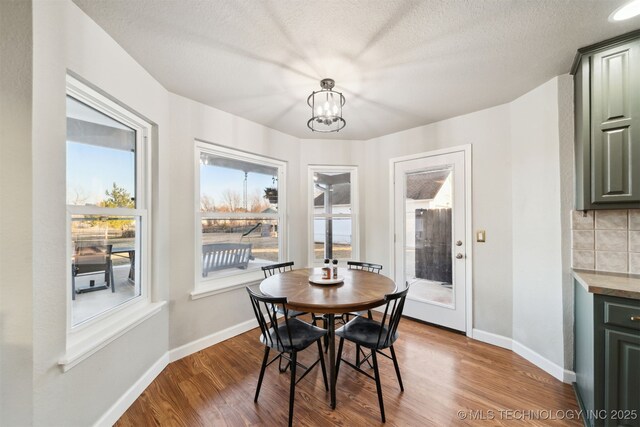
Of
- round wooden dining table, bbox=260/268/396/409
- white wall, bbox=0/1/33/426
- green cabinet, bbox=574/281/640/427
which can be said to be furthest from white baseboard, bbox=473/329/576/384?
white wall, bbox=0/1/33/426

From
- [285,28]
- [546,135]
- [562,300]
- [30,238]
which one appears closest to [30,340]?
[30,238]

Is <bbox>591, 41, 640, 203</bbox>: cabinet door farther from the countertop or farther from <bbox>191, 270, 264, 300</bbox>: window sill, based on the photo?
<bbox>191, 270, 264, 300</bbox>: window sill

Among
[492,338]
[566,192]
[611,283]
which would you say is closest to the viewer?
[611,283]

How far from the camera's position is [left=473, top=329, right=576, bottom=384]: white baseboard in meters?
2.09

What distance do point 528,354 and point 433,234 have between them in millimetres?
1429

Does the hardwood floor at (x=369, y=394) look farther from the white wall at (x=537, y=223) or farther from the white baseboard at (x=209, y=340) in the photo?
the white wall at (x=537, y=223)

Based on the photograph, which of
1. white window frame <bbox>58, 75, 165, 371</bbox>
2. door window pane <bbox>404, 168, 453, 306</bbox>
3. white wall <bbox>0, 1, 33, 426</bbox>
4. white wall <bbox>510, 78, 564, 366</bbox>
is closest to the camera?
white wall <bbox>0, 1, 33, 426</bbox>

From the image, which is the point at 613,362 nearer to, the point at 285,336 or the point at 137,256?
the point at 285,336

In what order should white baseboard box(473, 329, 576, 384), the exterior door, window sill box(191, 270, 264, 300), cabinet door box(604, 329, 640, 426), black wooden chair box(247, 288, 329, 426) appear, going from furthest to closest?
the exterior door → window sill box(191, 270, 264, 300) → white baseboard box(473, 329, 576, 384) → black wooden chair box(247, 288, 329, 426) → cabinet door box(604, 329, 640, 426)

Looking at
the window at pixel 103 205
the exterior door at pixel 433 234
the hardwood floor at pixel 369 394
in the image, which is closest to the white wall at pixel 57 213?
the window at pixel 103 205

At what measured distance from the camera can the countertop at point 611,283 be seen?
57.0 inches

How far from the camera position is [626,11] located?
1491 millimetres

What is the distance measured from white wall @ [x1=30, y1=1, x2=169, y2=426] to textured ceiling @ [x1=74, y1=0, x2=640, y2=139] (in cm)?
19

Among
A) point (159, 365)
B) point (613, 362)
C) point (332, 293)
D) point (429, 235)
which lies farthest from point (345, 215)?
point (613, 362)
